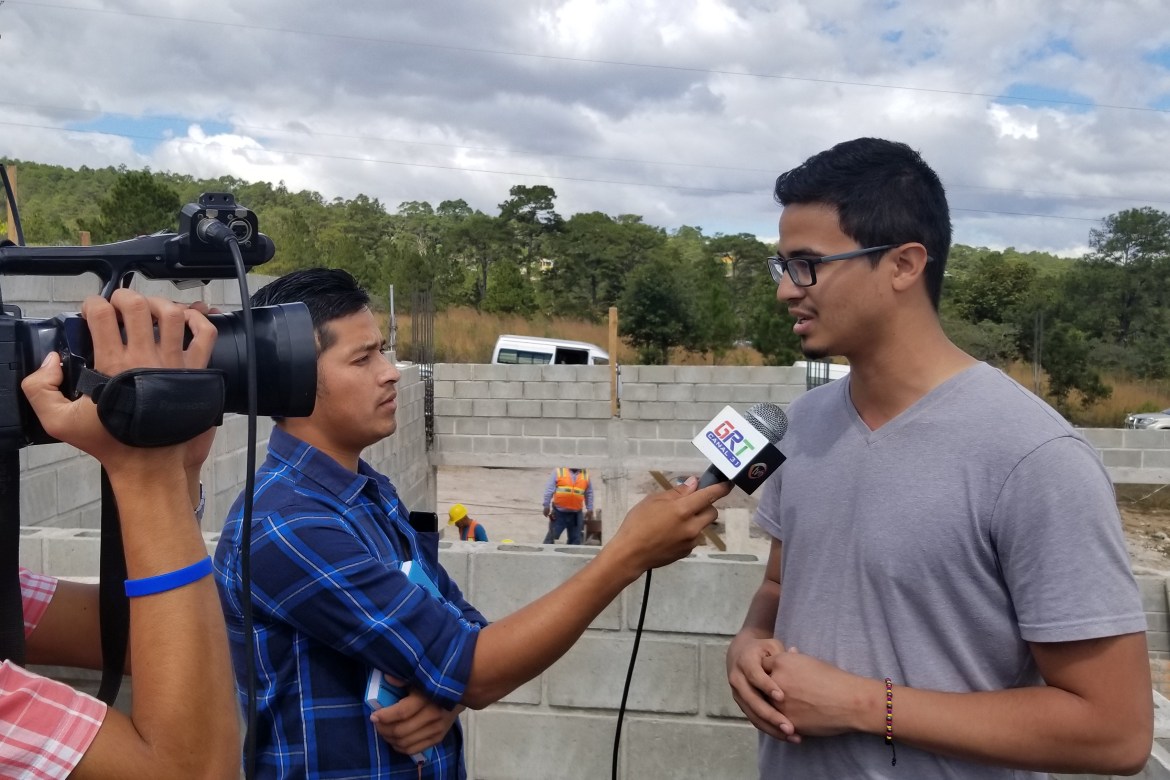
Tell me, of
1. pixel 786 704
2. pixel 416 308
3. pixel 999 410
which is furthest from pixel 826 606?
pixel 416 308

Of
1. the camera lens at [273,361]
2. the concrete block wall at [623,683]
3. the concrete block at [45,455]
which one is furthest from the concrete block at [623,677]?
the concrete block at [45,455]

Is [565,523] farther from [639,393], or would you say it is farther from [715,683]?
[715,683]

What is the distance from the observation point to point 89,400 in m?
1.00

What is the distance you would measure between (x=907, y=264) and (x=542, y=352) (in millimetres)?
16497

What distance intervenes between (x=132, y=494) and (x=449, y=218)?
2364 inches

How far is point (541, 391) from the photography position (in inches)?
461

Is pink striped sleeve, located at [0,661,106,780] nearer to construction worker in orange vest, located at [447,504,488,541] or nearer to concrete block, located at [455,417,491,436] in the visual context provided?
construction worker in orange vest, located at [447,504,488,541]

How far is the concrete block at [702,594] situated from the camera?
8.86 ft

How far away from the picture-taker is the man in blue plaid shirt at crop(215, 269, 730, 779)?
139 cm

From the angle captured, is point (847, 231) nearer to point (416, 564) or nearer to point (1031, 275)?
point (416, 564)

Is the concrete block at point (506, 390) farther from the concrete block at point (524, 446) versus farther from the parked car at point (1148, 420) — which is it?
the parked car at point (1148, 420)

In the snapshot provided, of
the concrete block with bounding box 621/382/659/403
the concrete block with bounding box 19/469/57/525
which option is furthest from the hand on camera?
the concrete block with bounding box 621/382/659/403

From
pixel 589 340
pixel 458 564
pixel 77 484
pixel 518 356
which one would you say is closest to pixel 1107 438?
pixel 458 564

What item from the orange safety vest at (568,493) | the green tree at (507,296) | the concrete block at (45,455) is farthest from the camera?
the green tree at (507,296)
